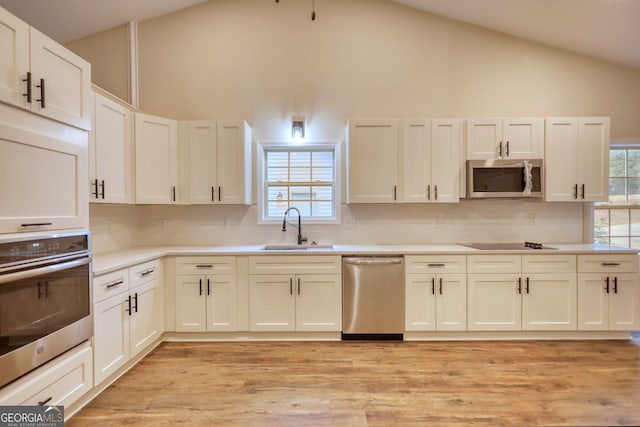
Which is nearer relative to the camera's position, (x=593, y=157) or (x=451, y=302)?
(x=451, y=302)

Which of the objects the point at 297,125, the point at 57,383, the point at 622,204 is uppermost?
the point at 297,125

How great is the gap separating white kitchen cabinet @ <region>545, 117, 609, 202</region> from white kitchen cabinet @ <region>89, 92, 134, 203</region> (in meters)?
4.32

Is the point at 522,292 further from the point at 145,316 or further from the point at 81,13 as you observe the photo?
the point at 81,13

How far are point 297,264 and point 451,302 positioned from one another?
5.25 ft

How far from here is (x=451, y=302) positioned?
305 centimetres

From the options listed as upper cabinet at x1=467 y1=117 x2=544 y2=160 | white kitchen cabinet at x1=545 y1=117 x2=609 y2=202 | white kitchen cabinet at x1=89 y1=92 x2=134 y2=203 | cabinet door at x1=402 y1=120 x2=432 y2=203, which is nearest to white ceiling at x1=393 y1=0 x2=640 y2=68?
white kitchen cabinet at x1=545 y1=117 x2=609 y2=202

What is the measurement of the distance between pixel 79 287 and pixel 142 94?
2.64 metres

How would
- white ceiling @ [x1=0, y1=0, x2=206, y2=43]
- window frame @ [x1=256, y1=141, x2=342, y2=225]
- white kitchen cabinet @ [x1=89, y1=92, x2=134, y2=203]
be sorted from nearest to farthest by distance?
white kitchen cabinet @ [x1=89, y1=92, x2=134, y2=203]
white ceiling @ [x1=0, y1=0, x2=206, y2=43]
window frame @ [x1=256, y1=141, x2=342, y2=225]

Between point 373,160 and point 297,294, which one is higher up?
point 373,160

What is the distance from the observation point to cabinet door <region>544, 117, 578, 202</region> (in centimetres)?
325

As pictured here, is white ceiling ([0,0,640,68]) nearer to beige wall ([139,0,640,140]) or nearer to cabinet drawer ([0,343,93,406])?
beige wall ([139,0,640,140])

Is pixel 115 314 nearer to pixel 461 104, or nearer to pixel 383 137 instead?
pixel 383 137

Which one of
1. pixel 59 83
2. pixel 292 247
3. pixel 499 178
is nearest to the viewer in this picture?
pixel 59 83

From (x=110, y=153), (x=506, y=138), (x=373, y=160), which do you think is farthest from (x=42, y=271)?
(x=506, y=138)
